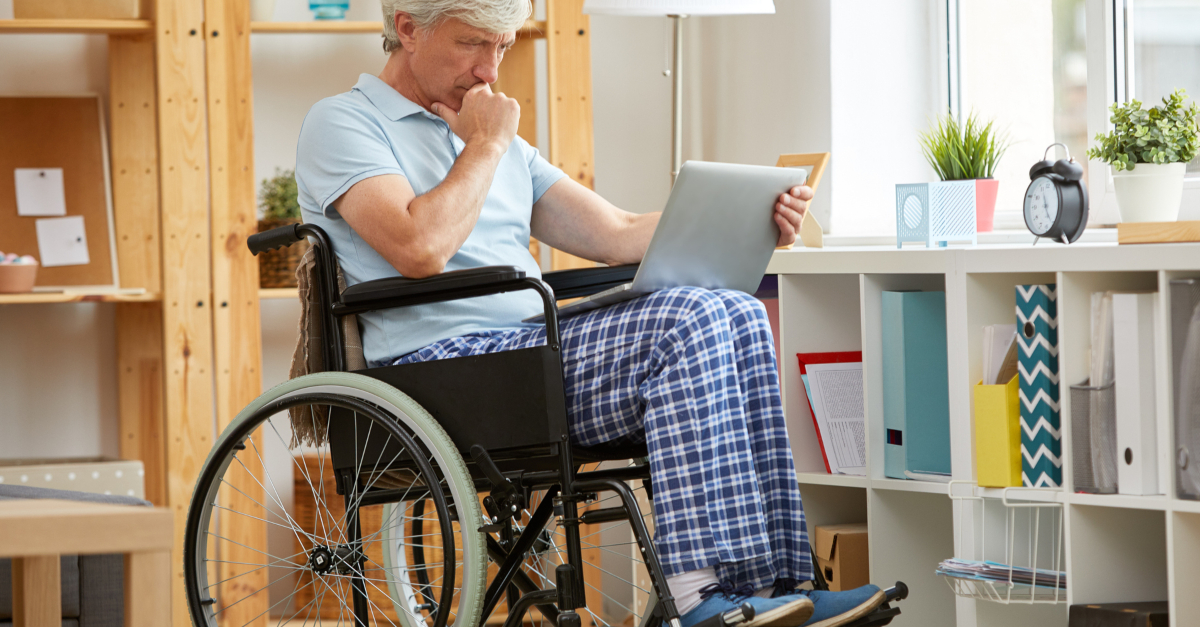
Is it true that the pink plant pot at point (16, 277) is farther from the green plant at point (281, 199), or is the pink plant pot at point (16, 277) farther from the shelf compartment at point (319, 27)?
the shelf compartment at point (319, 27)

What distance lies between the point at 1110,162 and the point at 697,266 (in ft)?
2.88

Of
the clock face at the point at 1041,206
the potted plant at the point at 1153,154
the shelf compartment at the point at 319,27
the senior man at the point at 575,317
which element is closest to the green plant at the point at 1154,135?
the potted plant at the point at 1153,154

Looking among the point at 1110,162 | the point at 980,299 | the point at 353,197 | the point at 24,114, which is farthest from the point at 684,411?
the point at 24,114

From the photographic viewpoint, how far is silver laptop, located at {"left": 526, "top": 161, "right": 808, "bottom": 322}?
1.52 metres

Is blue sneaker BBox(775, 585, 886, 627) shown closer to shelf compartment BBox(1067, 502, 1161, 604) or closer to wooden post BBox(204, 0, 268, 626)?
shelf compartment BBox(1067, 502, 1161, 604)

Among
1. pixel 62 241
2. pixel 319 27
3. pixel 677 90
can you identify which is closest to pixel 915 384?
pixel 677 90

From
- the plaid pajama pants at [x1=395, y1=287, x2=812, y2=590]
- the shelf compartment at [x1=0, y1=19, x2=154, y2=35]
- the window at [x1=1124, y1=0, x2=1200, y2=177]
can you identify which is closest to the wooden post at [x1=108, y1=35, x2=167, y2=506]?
the shelf compartment at [x1=0, y1=19, x2=154, y2=35]

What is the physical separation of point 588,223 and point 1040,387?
766 millimetres

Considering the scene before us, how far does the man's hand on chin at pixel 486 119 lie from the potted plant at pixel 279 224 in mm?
1047

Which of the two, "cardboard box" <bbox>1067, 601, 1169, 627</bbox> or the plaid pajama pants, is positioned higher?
the plaid pajama pants

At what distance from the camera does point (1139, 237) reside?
1699 mm

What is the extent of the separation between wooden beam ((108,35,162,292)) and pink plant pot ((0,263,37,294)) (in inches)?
10.3

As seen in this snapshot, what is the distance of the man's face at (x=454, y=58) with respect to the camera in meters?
1.77

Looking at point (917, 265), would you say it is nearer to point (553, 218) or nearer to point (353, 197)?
point (553, 218)
